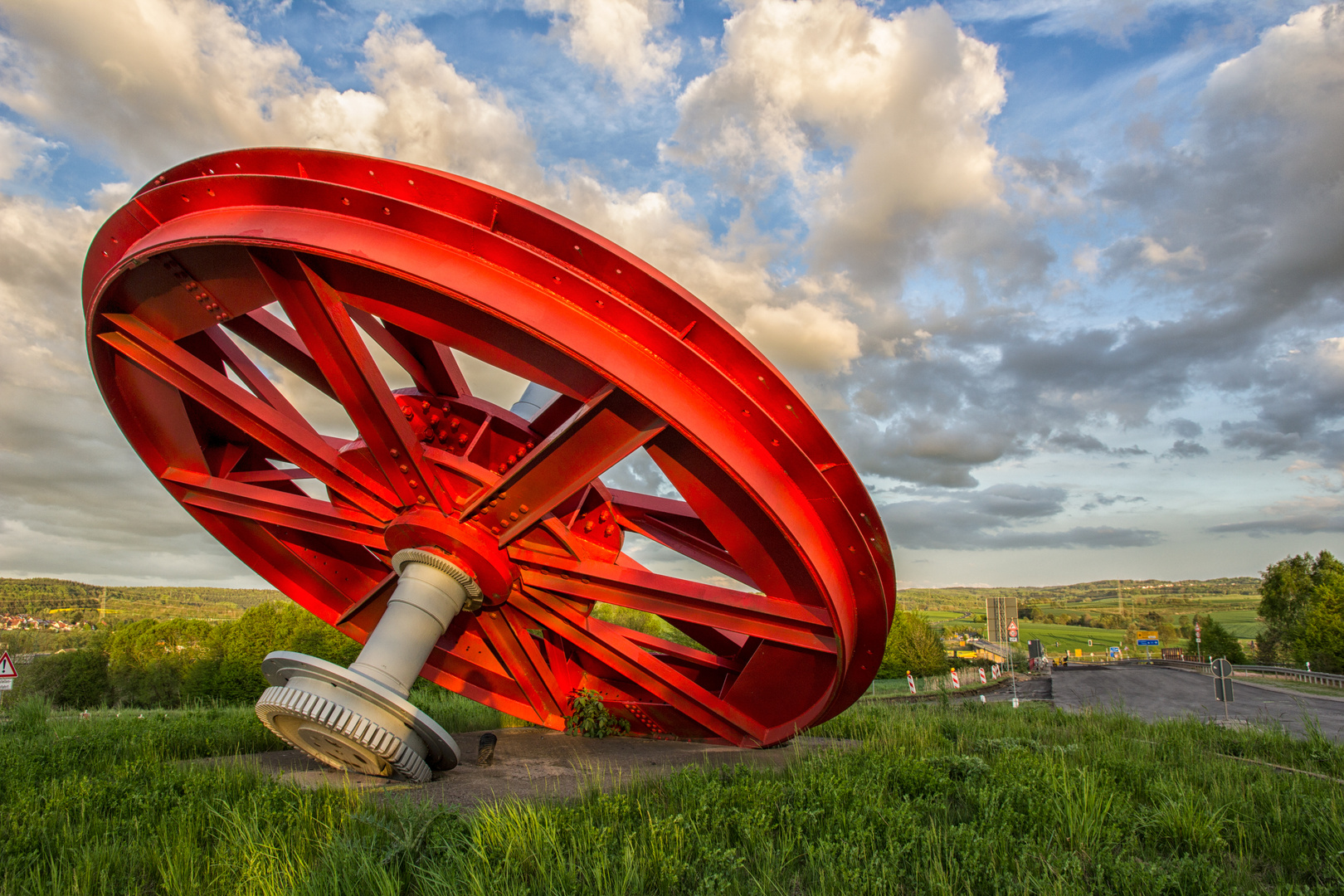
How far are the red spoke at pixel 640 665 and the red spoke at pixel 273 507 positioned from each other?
72.6 inches

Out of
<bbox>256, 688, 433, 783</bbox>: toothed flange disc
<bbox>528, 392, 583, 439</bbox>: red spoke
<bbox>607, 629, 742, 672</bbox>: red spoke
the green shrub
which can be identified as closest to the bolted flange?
<bbox>256, 688, 433, 783</bbox>: toothed flange disc

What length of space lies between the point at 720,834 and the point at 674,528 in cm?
Result: 545

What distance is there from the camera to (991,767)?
5.94 metres

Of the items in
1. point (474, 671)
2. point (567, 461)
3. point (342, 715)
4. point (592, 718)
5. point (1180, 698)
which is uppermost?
point (567, 461)

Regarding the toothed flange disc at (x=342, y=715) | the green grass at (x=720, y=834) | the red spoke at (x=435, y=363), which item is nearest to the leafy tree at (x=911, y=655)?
the green grass at (x=720, y=834)

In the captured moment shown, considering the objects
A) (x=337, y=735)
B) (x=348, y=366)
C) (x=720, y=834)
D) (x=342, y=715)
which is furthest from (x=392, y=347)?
Answer: (x=720, y=834)

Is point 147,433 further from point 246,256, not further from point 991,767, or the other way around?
point 991,767

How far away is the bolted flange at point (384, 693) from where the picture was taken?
5.57m

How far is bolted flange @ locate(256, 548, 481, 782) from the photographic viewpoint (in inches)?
219

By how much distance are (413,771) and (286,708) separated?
1285 mm

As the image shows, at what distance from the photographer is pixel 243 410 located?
693 centimetres

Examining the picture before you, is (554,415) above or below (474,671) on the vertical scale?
above

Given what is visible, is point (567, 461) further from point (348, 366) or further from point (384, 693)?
point (384, 693)

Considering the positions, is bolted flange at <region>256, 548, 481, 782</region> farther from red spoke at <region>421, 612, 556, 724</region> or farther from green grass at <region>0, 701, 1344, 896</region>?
red spoke at <region>421, 612, 556, 724</region>
